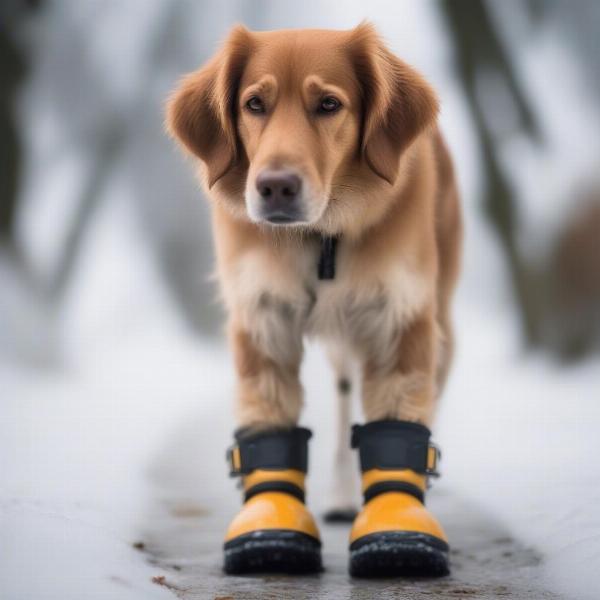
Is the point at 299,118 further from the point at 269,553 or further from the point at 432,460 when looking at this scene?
the point at 269,553

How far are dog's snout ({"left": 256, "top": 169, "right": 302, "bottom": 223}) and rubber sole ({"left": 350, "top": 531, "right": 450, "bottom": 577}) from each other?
95cm

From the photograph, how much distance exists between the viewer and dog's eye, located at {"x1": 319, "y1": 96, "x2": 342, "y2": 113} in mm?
2918

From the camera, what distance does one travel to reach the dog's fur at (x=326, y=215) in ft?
9.63

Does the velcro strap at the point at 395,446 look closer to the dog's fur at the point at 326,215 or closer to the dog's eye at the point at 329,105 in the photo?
the dog's fur at the point at 326,215

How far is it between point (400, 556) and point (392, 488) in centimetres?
25

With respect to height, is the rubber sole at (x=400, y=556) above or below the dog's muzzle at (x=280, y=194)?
below

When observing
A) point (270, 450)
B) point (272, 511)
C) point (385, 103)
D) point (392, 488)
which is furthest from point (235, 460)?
point (385, 103)

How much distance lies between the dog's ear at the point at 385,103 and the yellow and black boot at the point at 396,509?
80cm

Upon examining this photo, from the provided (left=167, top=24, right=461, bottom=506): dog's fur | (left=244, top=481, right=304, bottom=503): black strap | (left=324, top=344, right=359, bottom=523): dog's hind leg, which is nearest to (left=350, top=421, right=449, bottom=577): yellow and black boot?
(left=167, top=24, right=461, bottom=506): dog's fur

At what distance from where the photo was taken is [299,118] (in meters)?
2.87

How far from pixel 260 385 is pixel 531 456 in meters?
1.38

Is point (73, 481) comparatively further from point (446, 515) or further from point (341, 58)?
point (341, 58)

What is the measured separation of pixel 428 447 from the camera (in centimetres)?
310

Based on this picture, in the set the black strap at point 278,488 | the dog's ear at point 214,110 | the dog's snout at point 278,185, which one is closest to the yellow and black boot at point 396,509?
the black strap at point 278,488
